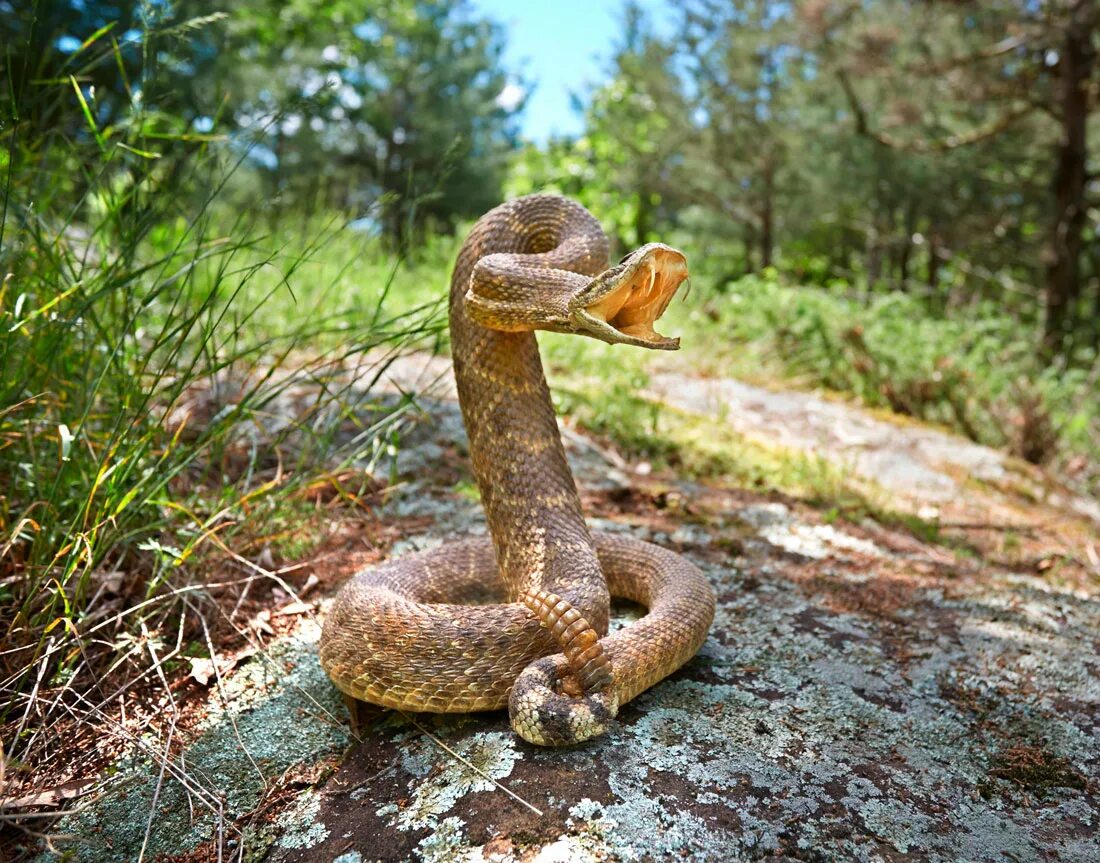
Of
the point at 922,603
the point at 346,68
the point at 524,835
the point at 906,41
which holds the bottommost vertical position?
the point at 922,603

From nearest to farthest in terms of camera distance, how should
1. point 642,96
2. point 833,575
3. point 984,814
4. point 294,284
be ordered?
point 984,814, point 833,575, point 294,284, point 642,96

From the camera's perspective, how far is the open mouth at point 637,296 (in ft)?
6.83

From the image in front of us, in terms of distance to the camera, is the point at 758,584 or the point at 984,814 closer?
the point at 984,814

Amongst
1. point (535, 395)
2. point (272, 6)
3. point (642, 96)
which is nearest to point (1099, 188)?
point (642, 96)

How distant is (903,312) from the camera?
11312mm

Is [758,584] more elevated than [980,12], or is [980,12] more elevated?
[980,12]

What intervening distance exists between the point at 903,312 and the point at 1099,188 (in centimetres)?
723

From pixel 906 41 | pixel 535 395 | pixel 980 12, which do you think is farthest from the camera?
pixel 906 41

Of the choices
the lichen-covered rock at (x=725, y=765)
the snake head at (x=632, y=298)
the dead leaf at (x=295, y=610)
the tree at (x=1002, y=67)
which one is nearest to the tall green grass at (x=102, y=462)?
the dead leaf at (x=295, y=610)

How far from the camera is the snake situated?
7.24ft

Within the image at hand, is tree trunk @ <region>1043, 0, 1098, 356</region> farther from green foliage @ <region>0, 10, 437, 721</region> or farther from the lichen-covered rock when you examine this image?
green foliage @ <region>0, 10, 437, 721</region>

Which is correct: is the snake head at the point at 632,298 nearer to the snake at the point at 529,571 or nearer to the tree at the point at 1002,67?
the snake at the point at 529,571

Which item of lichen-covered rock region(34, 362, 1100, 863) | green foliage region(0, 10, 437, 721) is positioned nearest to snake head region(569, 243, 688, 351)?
green foliage region(0, 10, 437, 721)

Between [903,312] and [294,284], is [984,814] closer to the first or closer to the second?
[294,284]
